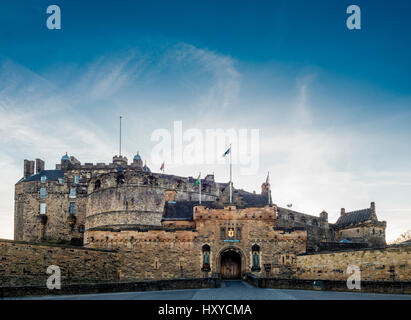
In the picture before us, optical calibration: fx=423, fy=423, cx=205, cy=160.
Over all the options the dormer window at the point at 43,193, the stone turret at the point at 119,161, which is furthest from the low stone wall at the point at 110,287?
the stone turret at the point at 119,161

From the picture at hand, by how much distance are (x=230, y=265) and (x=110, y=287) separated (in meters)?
14.7

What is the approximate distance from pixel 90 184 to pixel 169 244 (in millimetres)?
23386

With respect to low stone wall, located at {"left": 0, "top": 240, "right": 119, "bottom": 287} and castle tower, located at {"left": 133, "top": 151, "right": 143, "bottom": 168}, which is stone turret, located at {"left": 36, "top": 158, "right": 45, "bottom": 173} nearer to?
castle tower, located at {"left": 133, "top": 151, "right": 143, "bottom": 168}

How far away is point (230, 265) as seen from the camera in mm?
34438

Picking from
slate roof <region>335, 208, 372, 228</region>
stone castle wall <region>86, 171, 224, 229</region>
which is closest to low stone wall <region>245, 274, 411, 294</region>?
stone castle wall <region>86, 171, 224, 229</region>

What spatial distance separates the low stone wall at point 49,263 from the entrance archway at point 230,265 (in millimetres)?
8475

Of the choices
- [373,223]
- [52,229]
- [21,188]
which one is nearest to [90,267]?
[52,229]

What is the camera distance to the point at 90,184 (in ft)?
174

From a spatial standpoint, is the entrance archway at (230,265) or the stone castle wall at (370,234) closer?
the entrance archway at (230,265)

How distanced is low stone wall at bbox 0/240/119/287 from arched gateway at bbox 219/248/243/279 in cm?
842

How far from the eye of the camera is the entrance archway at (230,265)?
1344 inches

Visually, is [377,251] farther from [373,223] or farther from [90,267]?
[373,223]

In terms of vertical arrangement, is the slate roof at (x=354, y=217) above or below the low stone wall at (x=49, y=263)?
above

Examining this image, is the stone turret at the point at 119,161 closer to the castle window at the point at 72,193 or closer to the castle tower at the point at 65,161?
the castle tower at the point at 65,161
